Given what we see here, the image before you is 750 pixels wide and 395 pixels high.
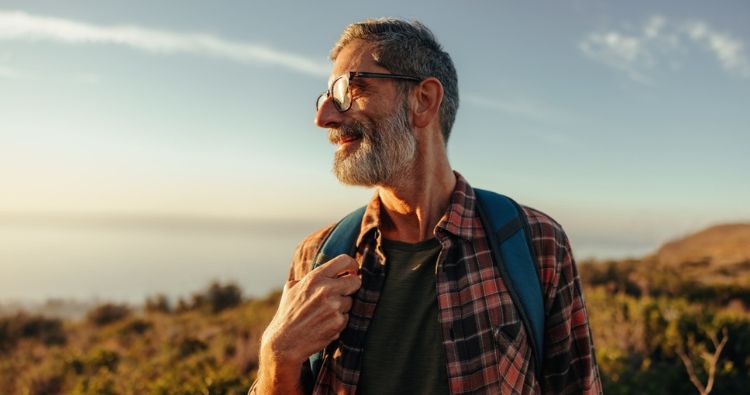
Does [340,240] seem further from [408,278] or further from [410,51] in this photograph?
[410,51]

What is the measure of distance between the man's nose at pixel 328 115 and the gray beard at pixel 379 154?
6cm

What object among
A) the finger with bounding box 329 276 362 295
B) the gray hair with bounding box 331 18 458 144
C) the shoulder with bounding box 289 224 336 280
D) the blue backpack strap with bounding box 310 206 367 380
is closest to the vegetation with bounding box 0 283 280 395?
the shoulder with bounding box 289 224 336 280

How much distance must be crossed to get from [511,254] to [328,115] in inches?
44.6

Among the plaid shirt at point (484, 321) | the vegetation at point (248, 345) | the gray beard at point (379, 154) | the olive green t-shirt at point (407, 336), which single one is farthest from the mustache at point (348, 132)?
the vegetation at point (248, 345)

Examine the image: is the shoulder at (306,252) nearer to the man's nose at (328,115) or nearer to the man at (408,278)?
the man at (408,278)

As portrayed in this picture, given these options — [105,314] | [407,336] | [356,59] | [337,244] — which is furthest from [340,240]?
[105,314]

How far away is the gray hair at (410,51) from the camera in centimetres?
268

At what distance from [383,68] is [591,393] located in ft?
6.06

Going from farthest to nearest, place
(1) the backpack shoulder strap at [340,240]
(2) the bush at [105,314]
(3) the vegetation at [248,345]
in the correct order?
(2) the bush at [105,314] < (3) the vegetation at [248,345] < (1) the backpack shoulder strap at [340,240]

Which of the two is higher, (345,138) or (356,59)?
(356,59)

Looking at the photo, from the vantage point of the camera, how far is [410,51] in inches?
107

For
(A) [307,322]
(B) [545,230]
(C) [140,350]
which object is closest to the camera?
(A) [307,322]

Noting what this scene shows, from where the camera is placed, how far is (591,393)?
2434mm

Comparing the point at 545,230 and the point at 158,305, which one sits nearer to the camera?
the point at 545,230
